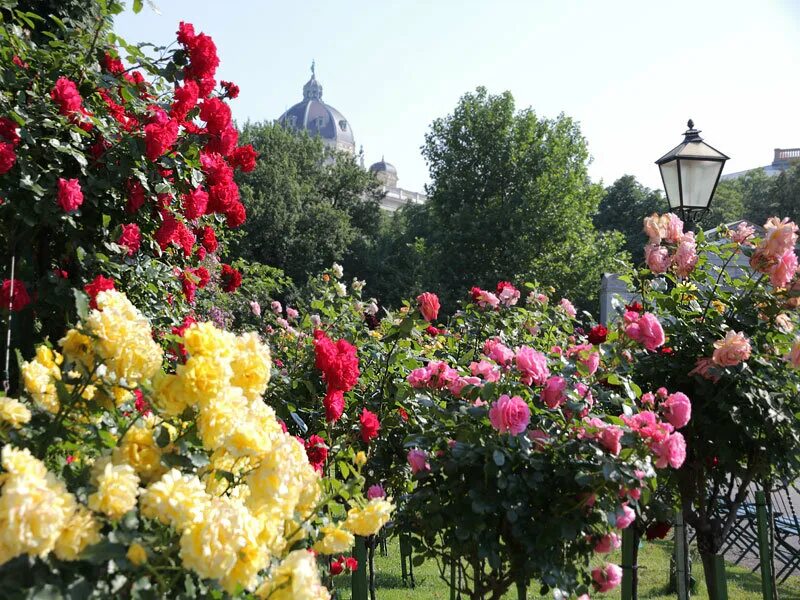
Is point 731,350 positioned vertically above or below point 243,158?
below

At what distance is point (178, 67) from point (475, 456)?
2.21 meters

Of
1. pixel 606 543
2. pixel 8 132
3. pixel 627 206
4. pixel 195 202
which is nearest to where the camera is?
pixel 606 543

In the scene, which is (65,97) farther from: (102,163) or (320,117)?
(320,117)

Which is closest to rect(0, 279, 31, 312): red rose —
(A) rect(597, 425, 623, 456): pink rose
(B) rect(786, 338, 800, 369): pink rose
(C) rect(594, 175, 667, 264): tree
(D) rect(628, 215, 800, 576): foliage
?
(A) rect(597, 425, 623, 456): pink rose

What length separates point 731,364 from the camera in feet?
9.62

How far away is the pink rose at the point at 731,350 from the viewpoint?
2.88 meters

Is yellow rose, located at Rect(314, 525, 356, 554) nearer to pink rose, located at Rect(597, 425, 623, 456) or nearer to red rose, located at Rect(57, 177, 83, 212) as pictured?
pink rose, located at Rect(597, 425, 623, 456)

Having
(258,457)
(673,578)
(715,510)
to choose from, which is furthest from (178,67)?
(673,578)

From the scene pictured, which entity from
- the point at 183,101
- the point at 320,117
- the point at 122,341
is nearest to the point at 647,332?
the point at 122,341

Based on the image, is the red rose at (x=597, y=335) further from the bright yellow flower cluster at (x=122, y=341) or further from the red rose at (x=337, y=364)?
the bright yellow flower cluster at (x=122, y=341)

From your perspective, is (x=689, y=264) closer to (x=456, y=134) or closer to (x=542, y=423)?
(x=542, y=423)

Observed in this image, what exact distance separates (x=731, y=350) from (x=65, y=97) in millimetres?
2708

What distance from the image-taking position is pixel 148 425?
1.51 metres

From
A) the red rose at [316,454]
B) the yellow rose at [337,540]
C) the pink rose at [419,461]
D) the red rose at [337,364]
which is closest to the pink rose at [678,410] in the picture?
the pink rose at [419,461]
